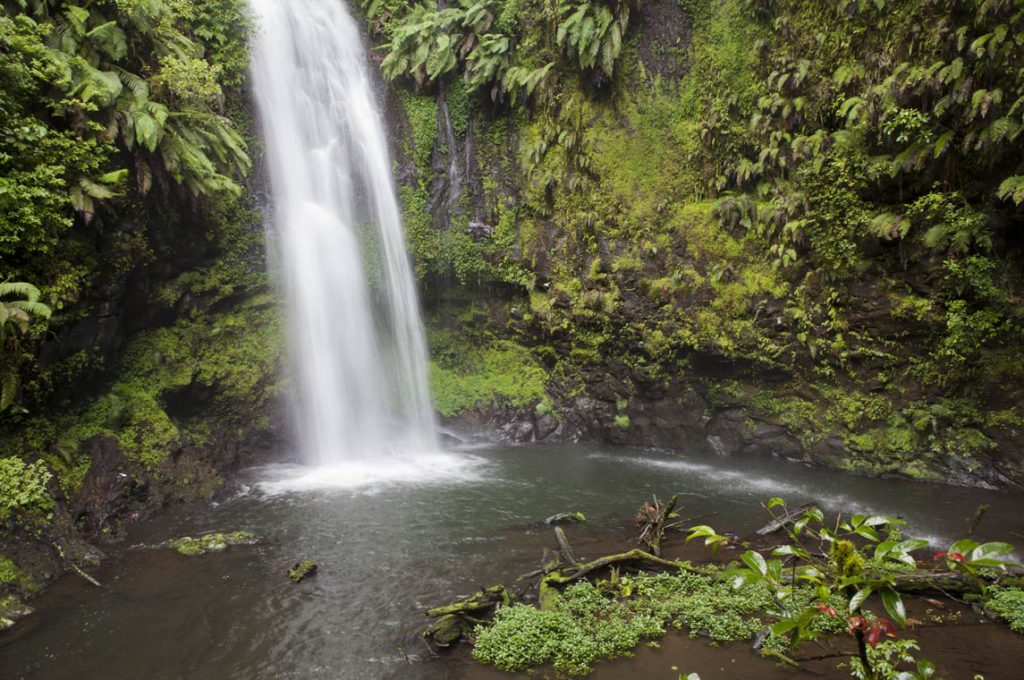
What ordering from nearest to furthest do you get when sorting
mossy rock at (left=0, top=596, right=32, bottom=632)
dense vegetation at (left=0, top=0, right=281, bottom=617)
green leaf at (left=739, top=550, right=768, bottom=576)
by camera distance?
1. green leaf at (left=739, top=550, right=768, bottom=576)
2. mossy rock at (left=0, top=596, right=32, bottom=632)
3. dense vegetation at (left=0, top=0, right=281, bottom=617)

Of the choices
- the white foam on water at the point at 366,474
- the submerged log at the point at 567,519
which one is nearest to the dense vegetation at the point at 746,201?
the white foam on water at the point at 366,474

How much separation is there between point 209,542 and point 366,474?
3.77m

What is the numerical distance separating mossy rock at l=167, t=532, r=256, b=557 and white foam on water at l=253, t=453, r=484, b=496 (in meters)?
1.95

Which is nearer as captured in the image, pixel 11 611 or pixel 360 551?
pixel 11 611

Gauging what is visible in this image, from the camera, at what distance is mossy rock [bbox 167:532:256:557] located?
7.98m

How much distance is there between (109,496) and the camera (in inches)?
349

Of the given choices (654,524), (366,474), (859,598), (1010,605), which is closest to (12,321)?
(366,474)

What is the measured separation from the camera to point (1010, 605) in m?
5.52

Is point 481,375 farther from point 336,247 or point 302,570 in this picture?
point 302,570

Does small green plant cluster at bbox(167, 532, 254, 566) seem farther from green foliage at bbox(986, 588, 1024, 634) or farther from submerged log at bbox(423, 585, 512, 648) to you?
green foliage at bbox(986, 588, 1024, 634)

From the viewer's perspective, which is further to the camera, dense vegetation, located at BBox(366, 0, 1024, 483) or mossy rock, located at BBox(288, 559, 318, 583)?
dense vegetation, located at BBox(366, 0, 1024, 483)

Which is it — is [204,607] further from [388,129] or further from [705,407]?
[388,129]

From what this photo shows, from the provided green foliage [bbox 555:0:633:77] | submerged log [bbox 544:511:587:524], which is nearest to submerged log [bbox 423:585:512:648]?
submerged log [bbox 544:511:587:524]

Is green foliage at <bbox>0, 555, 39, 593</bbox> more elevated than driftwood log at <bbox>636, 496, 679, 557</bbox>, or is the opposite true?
green foliage at <bbox>0, 555, 39, 593</bbox>
